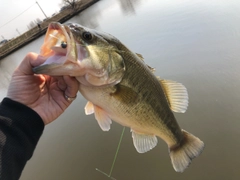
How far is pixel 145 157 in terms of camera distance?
4.15 meters

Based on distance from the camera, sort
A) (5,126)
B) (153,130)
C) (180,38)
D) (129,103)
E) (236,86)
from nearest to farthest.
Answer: (5,126), (129,103), (153,130), (236,86), (180,38)

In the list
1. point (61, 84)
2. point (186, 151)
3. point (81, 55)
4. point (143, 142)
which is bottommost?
point (186, 151)

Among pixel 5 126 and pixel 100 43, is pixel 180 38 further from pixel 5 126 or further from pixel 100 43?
pixel 5 126

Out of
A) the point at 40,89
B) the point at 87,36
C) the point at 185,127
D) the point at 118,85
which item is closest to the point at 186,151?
the point at 118,85

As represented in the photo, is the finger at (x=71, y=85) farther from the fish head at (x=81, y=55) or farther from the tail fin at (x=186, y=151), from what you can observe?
the tail fin at (x=186, y=151)

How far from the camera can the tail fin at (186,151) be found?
6.24 ft

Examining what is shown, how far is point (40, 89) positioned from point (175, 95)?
126 cm

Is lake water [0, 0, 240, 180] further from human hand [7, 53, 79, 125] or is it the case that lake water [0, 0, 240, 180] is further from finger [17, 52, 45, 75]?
finger [17, 52, 45, 75]

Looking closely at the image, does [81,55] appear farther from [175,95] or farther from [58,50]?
[175,95]

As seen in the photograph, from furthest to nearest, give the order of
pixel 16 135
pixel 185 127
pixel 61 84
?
pixel 185 127 < pixel 61 84 < pixel 16 135

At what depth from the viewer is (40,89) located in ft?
6.23

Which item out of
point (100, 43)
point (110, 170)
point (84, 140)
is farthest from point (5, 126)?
point (84, 140)

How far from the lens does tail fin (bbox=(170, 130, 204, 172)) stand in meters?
1.90

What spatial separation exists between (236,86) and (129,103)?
383 centimetres
